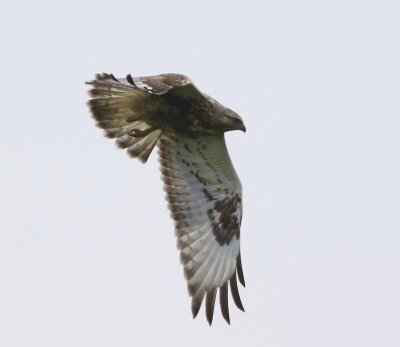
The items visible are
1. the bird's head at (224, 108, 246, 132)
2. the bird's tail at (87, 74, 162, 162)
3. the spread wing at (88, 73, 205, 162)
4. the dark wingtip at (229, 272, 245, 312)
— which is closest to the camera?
the spread wing at (88, 73, 205, 162)

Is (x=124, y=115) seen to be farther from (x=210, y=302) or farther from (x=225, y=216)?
(x=210, y=302)

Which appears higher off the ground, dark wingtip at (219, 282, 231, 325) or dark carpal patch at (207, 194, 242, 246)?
dark carpal patch at (207, 194, 242, 246)

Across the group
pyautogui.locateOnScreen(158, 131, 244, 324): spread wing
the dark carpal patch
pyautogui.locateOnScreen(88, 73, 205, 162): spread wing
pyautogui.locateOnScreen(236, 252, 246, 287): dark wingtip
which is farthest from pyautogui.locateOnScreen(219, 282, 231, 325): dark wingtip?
pyautogui.locateOnScreen(88, 73, 205, 162): spread wing

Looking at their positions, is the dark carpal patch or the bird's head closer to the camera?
the bird's head

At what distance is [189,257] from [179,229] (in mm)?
283

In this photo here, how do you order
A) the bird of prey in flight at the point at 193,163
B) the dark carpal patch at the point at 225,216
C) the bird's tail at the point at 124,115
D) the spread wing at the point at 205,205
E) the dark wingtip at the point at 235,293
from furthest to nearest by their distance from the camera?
the dark carpal patch at the point at 225,216, the spread wing at the point at 205,205, the dark wingtip at the point at 235,293, the bird of prey in flight at the point at 193,163, the bird's tail at the point at 124,115

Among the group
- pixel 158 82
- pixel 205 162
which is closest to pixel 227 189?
pixel 205 162

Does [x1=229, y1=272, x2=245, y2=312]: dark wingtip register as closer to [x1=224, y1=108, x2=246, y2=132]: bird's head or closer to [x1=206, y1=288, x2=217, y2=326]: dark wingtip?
[x1=206, y1=288, x2=217, y2=326]: dark wingtip

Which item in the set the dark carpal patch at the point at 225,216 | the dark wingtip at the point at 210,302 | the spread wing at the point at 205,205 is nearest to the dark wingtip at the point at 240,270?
the spread wing at the point at 205,205

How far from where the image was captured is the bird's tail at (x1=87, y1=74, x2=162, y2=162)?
10.1 meters

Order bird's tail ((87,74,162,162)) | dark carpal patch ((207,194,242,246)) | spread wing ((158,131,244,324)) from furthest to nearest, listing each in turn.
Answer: dark carpal patch ((207,194,242,246)) → spread wing ((158,131,244,324)) → bird's tail ((87,74,162,162))

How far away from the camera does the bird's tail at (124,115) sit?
10078 millimetres

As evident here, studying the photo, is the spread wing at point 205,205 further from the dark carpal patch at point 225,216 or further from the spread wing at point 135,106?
the spread wing at point 135,106

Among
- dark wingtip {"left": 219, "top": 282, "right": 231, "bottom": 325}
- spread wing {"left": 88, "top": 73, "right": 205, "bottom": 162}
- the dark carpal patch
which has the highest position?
spread wing {"left": 88, "top": 73, "right": 205, "bottom": 162}
